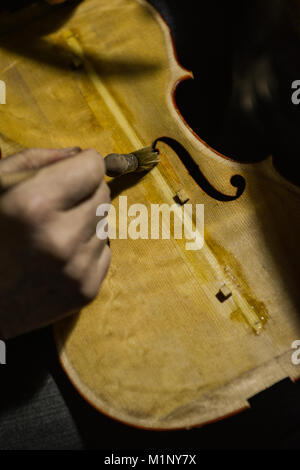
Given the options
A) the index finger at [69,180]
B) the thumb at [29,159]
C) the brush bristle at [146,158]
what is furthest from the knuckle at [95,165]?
the brush bristle at [146,158]

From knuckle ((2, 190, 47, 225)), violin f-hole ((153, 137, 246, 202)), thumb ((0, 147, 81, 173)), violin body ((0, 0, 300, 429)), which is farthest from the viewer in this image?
violin f-hole ((153, 137, 246, 202))

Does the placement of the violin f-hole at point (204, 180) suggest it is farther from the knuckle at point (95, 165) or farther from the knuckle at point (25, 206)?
the knuckle at point (25, 206)

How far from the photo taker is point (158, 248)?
0.98 metres

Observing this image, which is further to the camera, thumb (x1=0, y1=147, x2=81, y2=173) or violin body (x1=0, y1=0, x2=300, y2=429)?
violin body (x1=0, y1=0, x2=300, y2=429)

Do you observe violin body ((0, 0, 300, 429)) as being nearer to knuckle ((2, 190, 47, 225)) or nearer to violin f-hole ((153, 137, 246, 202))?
violin f-hole ((153, 137, 246, 202))

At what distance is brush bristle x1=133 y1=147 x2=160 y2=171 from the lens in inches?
38.2

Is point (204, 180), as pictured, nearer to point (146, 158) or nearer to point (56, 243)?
point (146, 158)

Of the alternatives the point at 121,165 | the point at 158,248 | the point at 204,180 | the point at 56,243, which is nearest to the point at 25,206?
the point at 56,243

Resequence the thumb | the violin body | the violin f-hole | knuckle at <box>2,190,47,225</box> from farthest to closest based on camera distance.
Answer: the violin f-hole, the violin body, the thumb, knuckle at <box>2,190,47,225</box>

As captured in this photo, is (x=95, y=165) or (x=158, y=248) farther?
(x=158, y=248)

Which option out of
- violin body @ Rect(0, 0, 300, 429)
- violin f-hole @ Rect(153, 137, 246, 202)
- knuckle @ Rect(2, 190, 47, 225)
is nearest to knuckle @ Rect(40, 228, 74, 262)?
knuckle @ Rect(2, 190, 47, 225)

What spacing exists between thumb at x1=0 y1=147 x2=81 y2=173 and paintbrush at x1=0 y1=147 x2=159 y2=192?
1.8 inches

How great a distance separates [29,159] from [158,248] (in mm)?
410

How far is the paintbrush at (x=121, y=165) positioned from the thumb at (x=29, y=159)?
46mm
